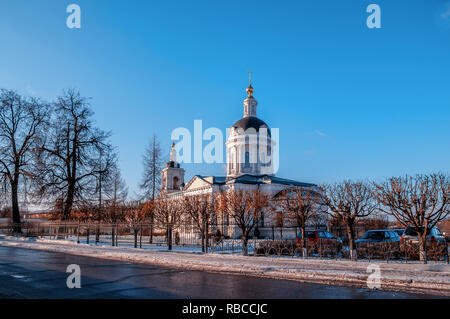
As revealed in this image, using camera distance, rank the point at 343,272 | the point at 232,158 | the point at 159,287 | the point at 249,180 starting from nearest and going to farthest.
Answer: the point at 159,287 → the point at 343,272 → the point at 249,180 → the point at 232,158

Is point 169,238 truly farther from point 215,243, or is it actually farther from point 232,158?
point 232,158

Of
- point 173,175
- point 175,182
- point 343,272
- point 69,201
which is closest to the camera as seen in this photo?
point 343,272

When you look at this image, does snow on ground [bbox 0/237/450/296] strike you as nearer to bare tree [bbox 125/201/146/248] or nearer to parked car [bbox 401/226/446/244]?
parked car [bbox 401/226/446/244]

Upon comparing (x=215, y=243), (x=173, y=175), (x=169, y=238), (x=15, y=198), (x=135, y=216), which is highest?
(x=173, y=175)

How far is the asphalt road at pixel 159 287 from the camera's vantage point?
783 cm

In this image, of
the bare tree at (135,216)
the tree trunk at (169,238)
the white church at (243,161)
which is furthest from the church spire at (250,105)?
the tree trunk at (169,238)

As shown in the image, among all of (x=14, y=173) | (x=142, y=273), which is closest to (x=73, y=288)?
(x=142, y=273)

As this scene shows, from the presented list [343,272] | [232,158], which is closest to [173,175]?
[232,158]

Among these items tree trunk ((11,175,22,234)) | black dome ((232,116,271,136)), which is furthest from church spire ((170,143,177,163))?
tree trunk ((11,175,22,234))

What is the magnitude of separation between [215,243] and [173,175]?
40317mm

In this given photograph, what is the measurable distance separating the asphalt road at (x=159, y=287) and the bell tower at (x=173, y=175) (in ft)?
156

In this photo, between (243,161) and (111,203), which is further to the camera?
(243,161)

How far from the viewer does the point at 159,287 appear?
874cm

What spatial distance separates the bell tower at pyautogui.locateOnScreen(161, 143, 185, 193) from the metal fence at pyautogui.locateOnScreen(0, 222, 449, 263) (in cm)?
2641
